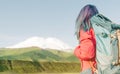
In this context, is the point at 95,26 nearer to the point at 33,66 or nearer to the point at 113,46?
the point at 113,46

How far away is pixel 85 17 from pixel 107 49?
42.2 inches

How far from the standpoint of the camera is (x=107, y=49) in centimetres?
638

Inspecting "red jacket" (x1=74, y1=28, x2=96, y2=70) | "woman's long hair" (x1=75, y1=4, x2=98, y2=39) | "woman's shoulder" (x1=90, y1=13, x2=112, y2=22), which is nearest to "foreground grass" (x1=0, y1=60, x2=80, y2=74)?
"woman's long hair" (x1=75, y1=4, x2=98, y2=39)

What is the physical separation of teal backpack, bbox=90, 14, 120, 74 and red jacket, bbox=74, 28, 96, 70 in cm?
34

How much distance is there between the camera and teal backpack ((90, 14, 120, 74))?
6.35m

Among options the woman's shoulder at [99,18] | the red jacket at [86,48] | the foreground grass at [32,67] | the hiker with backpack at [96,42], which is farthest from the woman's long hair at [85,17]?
the foreground grass at [32,67]

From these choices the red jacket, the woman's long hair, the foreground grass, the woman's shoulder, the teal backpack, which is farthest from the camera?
the foreground grass

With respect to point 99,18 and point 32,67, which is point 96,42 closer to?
point 99,18

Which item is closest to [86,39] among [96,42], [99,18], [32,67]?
[96,42]

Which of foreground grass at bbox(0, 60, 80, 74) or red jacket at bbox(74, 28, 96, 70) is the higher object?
red jacket at bbox(74, 28, 96, 70)

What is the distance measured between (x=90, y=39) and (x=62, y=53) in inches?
6691

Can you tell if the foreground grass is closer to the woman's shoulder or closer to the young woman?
the young woman

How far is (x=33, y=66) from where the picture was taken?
90312mm

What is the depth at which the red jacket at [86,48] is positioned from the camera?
6895mm
